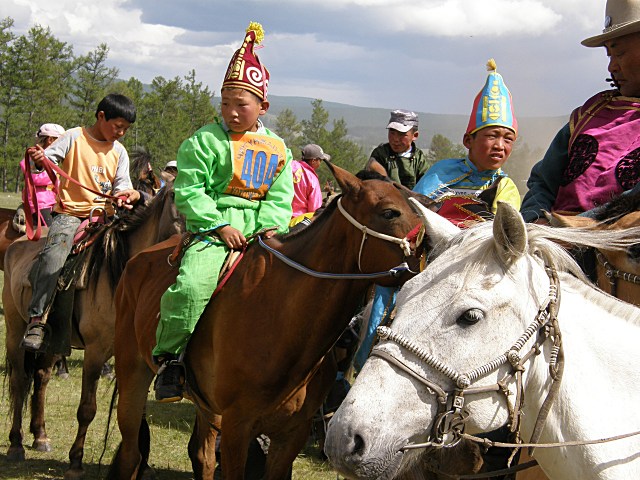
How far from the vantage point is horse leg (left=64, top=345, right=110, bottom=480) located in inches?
246

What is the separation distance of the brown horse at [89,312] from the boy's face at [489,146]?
11.0 feet

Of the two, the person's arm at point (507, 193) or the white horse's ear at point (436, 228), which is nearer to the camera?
the white horse's ear at point (436, 228)

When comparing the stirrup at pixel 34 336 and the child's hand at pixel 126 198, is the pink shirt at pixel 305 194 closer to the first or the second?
the child's hand at pixel 126 198

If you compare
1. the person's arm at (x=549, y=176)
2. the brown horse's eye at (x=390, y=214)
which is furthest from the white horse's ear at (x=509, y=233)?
the brown horse's eye at (x=390, y=214)

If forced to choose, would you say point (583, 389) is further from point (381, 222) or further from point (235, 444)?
point (235, 444)

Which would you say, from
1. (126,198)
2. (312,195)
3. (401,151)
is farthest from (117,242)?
(401,151)

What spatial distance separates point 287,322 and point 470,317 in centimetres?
228

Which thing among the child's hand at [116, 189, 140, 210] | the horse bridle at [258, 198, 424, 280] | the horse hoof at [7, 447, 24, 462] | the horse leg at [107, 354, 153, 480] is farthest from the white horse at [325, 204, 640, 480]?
the horse hoof at [7, 447, 24, 462]

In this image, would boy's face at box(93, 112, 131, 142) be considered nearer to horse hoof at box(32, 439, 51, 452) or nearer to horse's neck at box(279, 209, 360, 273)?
horse hoof at box(32, 439, 51, 452)

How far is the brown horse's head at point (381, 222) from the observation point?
3.89 m

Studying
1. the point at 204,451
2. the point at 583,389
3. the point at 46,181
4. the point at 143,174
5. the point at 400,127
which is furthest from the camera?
the point at 46,181

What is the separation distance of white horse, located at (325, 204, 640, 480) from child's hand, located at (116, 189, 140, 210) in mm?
5451

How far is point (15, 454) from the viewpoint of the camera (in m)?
6.68

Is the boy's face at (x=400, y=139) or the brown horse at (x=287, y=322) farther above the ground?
the boy's face at (x=400, y=139)
